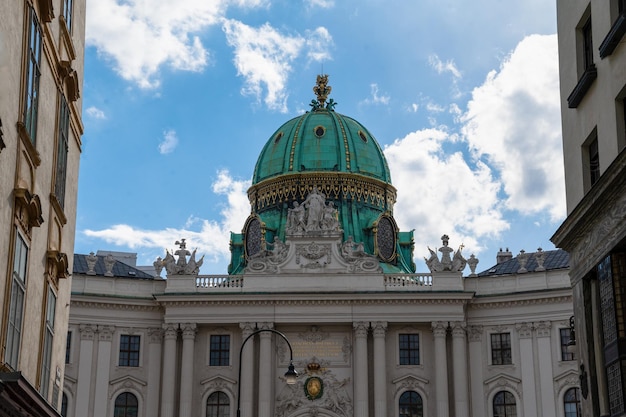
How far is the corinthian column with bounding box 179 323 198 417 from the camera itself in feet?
188

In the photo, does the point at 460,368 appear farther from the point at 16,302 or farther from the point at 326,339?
the point at 16,302

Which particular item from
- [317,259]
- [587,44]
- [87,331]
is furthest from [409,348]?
[587,44]

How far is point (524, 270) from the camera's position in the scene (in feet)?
198

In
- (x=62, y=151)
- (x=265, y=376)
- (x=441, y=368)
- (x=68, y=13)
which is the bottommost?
(x=62, y=151)

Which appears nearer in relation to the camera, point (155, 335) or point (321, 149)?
point (155, 335)

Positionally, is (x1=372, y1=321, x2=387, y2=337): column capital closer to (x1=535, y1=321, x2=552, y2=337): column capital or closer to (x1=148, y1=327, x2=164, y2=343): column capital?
(x1=535, y1=321, x2=552, y2=337): column capital

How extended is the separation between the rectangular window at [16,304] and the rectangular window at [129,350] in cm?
3929

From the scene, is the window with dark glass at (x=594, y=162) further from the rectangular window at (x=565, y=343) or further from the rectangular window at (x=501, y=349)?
the rectangular window at (x=501, y=349)

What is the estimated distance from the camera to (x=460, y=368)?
5762 cm

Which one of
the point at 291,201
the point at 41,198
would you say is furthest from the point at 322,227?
the point at 41,198

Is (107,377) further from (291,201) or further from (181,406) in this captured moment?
(291,201)

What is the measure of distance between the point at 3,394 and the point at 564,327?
44979mm

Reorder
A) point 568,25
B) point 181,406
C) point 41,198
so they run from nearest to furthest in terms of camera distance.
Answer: point 41,198
point 568,25
point 181,406

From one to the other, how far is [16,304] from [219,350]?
131ft
